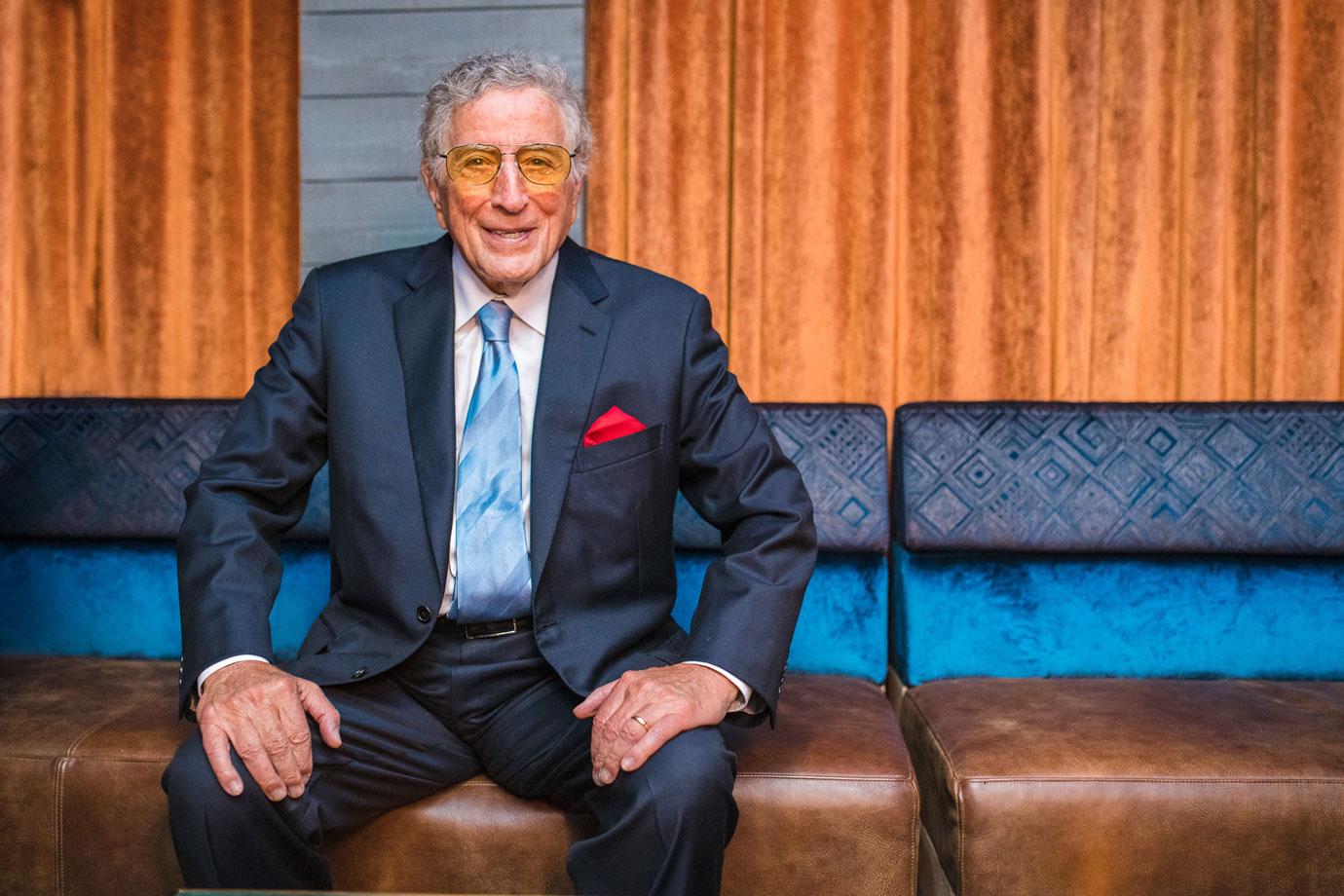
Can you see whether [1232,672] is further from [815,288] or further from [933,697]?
[815,288]

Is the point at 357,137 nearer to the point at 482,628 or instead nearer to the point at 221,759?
the point at 482,628

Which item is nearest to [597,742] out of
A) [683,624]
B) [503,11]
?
[683,624]

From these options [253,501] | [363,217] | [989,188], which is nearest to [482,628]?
[253,501]

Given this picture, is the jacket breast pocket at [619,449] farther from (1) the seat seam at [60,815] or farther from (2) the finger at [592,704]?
(1) the seat seam at [60,815]

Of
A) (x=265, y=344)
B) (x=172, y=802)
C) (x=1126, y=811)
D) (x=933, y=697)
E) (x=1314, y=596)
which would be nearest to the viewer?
(x=172, y=802)

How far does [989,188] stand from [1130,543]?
0.88m

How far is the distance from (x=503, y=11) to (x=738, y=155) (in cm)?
60

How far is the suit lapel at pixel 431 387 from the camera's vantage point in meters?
1.55

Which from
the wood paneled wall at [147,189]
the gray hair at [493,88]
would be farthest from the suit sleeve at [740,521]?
the wood paneled wall at [147,189]

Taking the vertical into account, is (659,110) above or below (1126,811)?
above

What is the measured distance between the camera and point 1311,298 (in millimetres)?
2424

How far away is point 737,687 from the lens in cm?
146

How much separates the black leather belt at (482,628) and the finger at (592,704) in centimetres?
18

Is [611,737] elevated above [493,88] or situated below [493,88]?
below
